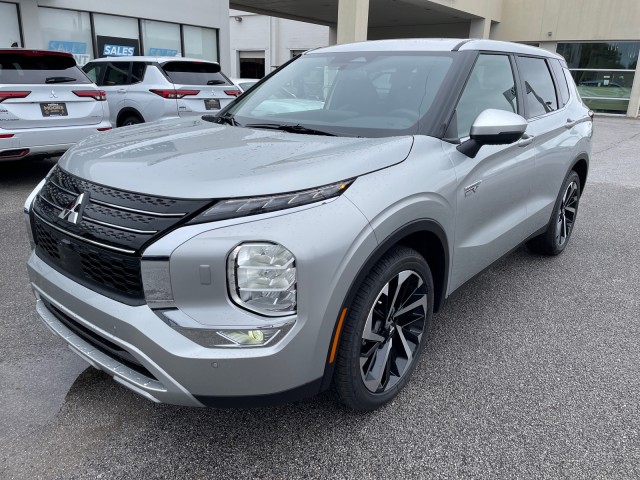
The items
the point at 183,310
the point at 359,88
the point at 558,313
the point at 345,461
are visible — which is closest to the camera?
the point at 183,310

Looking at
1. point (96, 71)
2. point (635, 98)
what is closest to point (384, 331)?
point (96, 71)

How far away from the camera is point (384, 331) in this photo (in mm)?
2465

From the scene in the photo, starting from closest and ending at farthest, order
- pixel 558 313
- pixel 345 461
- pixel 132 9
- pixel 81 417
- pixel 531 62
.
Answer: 1. pixel 345 461
2. pixel 81 417
3. pixel 558 313
4. pixel 531 62
5. pixel 132 9

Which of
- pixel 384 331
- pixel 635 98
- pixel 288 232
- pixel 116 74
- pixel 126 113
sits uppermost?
pixel 288 232

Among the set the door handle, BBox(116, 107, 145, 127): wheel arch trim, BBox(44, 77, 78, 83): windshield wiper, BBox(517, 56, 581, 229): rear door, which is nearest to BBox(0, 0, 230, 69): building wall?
BBox(116, 107, 145, 127): wheel arch trim

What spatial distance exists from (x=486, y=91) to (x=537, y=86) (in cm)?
102

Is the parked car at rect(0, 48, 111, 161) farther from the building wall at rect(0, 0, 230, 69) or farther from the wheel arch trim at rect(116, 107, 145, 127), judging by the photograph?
the building wall at rect(0, 0, 230, 69)

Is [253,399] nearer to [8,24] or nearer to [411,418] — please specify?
[411,418]

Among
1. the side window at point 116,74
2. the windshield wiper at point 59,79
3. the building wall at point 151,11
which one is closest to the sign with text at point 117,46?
the building wall at point 151,11

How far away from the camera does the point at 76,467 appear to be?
217 centimetres

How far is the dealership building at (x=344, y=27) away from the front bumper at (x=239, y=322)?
37.4ft

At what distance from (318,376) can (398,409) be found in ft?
2.31

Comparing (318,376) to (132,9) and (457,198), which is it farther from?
(132,9)

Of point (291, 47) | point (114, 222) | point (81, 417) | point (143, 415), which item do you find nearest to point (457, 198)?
point (114, 222)
